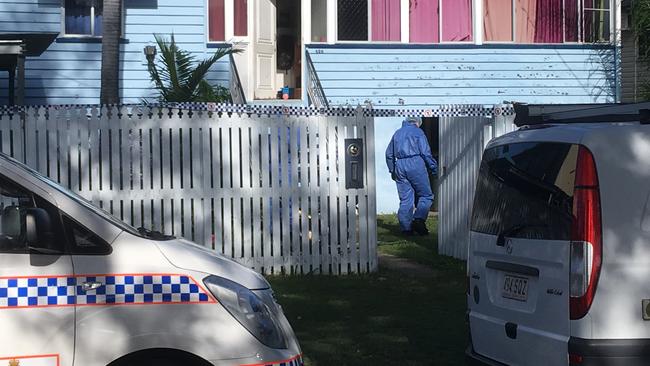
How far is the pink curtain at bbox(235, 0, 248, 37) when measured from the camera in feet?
65.8

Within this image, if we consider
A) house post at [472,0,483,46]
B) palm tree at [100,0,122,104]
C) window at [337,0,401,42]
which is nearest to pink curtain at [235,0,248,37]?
window at [337,0,401,42]

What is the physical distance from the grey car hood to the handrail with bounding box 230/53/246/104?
13269 millimetres

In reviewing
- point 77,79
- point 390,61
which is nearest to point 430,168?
point 390,61

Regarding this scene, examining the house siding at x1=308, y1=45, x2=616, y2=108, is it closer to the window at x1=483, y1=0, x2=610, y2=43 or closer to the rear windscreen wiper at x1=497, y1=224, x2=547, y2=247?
the window at x1=483, y1=0, x2=610, y2=43

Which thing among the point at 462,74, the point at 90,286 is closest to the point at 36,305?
the point at 90,286

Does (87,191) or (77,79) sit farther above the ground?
(77,79)

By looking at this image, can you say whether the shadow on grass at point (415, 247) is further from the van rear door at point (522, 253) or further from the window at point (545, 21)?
the van rear door at point (522, 253)

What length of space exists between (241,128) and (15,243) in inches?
264

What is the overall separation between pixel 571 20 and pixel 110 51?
1036 cm

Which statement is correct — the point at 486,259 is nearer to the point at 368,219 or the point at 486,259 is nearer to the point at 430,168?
the point at 368,219

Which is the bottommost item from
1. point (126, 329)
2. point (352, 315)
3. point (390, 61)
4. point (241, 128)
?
point (352, 315)

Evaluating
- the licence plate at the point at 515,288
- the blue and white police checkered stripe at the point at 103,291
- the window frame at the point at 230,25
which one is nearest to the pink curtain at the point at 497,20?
the window frame at the point at 230,25

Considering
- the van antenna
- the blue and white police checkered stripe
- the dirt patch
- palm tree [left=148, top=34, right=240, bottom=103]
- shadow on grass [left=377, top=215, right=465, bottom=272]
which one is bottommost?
the dirt patch

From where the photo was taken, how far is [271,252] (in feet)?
39.9
